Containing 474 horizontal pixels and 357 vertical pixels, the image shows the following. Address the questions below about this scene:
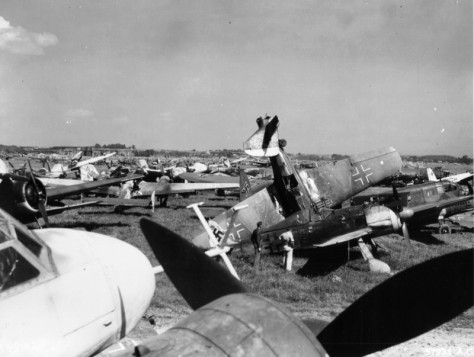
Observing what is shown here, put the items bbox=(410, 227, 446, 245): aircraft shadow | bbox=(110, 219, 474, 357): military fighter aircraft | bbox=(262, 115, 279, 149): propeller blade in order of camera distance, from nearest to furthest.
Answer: bbox=(110, 219, 474, 357): military fighter aircraft
bbox=(262, 115, 279, 149): propeller blade
bbox=(410, 227, 446, 245): aircraft shadow

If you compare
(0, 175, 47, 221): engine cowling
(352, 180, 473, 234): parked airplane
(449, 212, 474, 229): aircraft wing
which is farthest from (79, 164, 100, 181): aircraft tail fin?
(449, 212, 474, 229): aircraft wing

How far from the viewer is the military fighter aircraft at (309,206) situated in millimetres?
10812

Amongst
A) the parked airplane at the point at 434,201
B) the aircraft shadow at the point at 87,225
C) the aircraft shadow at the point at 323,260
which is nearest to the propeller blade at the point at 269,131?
the aircraft shadow at the point at 323,260

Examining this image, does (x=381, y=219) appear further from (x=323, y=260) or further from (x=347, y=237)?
(x=323, y=260)

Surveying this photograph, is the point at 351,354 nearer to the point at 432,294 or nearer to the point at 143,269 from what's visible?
the point at 432,294

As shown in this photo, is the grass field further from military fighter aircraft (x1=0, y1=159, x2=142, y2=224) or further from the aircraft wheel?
military fighter aircraft (x1=0, y1=159, x2=142, y2=224)

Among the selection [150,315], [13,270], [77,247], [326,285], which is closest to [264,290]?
[326,285]

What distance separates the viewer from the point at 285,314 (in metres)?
2.59

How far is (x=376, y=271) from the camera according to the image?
1035 centimetres

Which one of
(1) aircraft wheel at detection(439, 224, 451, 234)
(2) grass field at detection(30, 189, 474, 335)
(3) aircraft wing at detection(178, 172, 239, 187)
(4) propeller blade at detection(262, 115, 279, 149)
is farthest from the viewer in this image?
(3) aircraft wing at detection(178, 172, 239, 187)

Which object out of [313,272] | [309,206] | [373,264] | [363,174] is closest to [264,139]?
[309,206]

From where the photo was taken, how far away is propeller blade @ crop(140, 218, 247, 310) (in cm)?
374

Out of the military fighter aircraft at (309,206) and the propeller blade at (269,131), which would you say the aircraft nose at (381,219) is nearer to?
the military fighter aircraft at (309,206)

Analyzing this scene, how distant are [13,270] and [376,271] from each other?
901 centimetres
